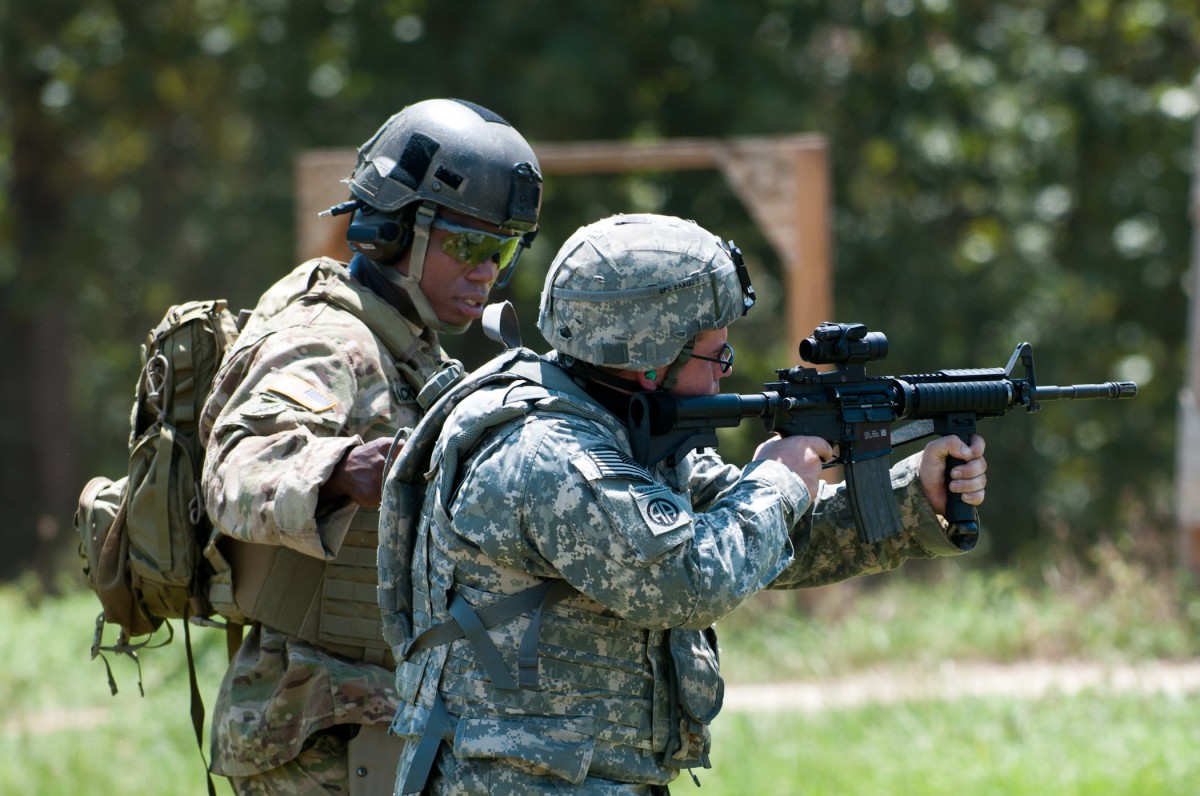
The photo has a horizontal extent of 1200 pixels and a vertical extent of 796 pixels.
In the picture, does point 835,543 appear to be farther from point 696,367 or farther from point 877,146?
point 877,146

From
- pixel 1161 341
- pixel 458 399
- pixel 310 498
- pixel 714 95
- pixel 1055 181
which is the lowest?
pixel 1161 341

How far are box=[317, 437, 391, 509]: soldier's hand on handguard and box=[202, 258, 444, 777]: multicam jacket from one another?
0.09 feet

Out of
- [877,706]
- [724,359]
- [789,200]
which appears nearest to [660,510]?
[724,359]

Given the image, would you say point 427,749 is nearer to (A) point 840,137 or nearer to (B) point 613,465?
(B) point 613,465

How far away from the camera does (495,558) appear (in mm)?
2736

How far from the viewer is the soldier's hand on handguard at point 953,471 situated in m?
3.24

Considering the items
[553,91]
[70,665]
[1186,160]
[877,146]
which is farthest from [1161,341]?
[70,665]

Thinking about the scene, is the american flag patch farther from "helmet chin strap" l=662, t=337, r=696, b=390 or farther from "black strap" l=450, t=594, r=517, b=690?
"black strap" l=450, t=594, r=517, b=690

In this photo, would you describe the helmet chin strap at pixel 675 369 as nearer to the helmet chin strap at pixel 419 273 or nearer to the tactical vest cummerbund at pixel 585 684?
the tactical vest cummerbund at pixel 585 684

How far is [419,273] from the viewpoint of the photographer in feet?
→ 12.3

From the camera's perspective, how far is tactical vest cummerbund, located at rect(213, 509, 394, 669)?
11.4ft

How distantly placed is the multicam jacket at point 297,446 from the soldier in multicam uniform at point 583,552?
12.7 inches

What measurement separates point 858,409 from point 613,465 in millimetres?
732

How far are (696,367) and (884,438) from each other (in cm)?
52
